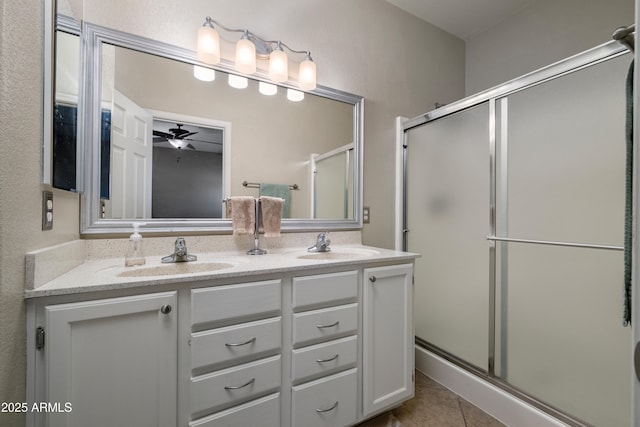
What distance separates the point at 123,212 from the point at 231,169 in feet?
1.82

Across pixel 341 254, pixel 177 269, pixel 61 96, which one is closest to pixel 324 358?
pixel 341 254

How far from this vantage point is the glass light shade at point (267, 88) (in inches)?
63.4

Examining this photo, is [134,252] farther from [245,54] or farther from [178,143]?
[245,54]

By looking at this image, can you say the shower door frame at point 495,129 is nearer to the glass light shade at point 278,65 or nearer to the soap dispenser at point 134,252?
the glass light shade at point 278,65

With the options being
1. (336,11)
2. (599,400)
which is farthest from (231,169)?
(599,400)

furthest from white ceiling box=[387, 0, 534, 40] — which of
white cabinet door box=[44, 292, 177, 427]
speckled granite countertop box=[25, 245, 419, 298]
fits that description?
white cabinet door box=[44, 292, 177, 427]

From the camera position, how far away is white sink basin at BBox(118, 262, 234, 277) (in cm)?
109

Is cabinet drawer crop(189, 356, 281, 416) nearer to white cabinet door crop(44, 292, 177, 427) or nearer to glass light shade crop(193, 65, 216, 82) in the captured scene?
white cabinet door crop(44, 292, 177, 427)

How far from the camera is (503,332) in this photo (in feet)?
5.03

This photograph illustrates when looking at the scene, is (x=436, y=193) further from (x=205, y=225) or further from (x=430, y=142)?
(x=205, y=225)

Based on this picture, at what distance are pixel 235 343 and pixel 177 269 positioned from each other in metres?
0.42

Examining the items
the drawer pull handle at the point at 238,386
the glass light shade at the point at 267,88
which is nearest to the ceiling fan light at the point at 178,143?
the glass light shade at the point at 267,88

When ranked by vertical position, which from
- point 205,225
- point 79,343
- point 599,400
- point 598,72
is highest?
point 598,72

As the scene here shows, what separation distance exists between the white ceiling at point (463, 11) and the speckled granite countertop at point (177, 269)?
2.01 meters
